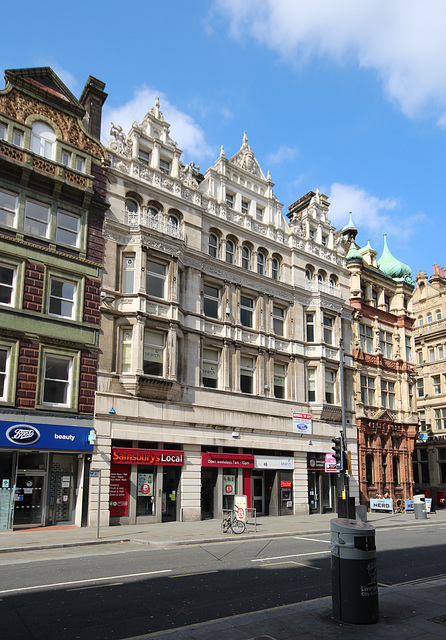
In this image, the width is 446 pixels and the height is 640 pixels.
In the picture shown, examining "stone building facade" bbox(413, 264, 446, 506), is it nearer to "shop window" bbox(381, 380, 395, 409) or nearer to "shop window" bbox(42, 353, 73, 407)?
"shop window" bbox(381, 380, 395, 409)

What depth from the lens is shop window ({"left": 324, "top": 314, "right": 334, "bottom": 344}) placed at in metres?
36.6

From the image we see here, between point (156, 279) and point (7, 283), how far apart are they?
7525 millimetres

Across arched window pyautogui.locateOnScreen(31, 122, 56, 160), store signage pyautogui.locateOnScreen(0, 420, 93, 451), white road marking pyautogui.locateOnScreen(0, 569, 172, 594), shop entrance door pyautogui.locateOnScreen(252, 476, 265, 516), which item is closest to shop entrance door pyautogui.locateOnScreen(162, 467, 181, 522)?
store signage pyautogui.locateOnScreen(0, 420, 93, 451)

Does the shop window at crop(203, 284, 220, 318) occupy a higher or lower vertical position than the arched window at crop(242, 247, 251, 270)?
lower

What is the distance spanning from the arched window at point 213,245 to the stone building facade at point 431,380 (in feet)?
90.5

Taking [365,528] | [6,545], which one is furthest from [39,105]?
[365,528]

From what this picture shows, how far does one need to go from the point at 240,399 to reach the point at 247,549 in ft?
46.0

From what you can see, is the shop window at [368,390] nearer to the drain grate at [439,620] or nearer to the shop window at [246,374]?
the shop window at [246,374]

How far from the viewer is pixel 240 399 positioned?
30469mm

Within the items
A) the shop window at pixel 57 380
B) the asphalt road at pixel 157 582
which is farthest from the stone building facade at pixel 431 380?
the asphalt road at pixel 157 582

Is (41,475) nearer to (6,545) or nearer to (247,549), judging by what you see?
(6,545)

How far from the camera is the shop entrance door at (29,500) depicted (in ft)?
71.4

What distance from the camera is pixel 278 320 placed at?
34438 millimetres

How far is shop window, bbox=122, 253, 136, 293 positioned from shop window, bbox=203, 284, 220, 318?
16.7 ft
